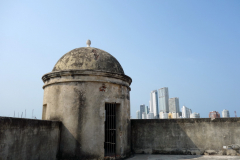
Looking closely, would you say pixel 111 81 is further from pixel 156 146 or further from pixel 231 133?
A: pixel 231 133

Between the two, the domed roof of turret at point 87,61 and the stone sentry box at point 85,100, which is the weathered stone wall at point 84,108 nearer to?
the stone sentry box at point 85,100

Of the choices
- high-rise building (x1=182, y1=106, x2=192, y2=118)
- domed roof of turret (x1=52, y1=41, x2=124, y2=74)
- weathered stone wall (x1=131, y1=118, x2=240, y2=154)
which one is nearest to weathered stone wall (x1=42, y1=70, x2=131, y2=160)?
domed roof of turret (x1=52, y1=41, x2=124, y2=74)

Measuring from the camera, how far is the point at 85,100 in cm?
688

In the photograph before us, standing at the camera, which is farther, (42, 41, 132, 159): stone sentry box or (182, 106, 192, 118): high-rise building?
(182, 106, 192, 118): high-rise building

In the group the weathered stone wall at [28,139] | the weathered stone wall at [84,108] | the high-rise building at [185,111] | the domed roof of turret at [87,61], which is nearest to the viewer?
the weathered stone wall at [28,139]

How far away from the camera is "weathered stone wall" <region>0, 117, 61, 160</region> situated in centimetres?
436

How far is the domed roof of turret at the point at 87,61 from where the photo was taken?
7.41m

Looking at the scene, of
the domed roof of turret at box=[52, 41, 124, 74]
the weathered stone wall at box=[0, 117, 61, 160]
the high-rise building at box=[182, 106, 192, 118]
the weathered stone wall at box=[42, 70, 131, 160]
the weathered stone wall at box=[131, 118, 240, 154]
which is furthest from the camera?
the high-rise building at box=[182, 106, 192, 118]

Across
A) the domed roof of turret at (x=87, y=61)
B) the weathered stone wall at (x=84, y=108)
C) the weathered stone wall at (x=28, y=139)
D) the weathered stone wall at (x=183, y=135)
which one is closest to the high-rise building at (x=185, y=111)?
the weathered stone wall at (x=183, y=135)

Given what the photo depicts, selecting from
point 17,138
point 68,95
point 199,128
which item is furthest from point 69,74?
point 199,128

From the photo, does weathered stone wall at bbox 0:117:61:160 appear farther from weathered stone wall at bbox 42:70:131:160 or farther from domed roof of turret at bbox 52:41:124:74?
domed roof of turret at bbox 52:41:124:74

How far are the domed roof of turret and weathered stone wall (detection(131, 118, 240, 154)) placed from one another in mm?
3400

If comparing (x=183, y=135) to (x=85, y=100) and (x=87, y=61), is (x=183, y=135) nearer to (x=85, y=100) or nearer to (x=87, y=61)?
(x=85, y=100)

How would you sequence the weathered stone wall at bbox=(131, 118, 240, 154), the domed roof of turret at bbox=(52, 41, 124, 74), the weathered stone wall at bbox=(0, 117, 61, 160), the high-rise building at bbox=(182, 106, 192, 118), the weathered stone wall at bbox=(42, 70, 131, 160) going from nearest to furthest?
the weathered stone wall at bbox=(0, 117, 61, 160) < the weathered stone wall at bbox=(42, 70, 131, 160) < the domed roof of turret at bbox=(52, 41, 124, 74) < the weathered stone wall at bbox=(131, 118, 240, 154) < the high-rise building at bbox=(182, 106, 192, 118)
